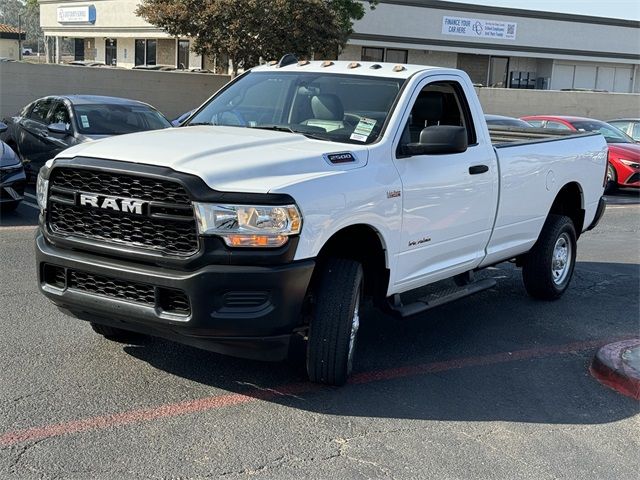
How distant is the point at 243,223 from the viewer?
4.00m

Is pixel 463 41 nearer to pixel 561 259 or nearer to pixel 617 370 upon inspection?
pixel 561 259

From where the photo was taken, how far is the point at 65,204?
174 inches

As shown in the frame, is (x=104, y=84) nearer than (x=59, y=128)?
No

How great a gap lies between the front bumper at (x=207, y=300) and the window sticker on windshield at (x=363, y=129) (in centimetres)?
118

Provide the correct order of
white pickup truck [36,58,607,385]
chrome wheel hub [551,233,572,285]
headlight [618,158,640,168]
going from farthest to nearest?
headlight [618,158,640,168] < chrome wheel hub [551,233,572,285] < white pickup truck [36,58,607,385]

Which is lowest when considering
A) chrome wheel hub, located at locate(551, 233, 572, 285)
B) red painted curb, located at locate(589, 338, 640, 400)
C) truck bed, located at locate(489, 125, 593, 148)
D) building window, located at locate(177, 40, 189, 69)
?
red painted curb, located at locate(589, 338, 640, 400)

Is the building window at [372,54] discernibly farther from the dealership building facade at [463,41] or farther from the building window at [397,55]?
the building window at [397,55]

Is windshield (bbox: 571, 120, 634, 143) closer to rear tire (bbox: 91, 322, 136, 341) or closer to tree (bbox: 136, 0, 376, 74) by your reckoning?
tree (bbox: 136, 0, 376, 74)

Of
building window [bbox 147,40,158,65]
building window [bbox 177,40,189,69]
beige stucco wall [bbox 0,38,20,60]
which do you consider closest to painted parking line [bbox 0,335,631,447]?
building window [bbox 177,40,189,69]

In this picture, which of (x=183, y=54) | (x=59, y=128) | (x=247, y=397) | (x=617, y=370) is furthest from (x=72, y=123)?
(x=183, y=54)

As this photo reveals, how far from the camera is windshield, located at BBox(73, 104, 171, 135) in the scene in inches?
444

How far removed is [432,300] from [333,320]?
4.29 ft

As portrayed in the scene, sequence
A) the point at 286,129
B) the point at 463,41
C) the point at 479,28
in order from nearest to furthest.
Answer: the point at 286,129 → the point at 463,41 → the point at 479,28

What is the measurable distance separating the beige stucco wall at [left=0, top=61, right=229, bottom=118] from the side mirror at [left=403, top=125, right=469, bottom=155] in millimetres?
19291
